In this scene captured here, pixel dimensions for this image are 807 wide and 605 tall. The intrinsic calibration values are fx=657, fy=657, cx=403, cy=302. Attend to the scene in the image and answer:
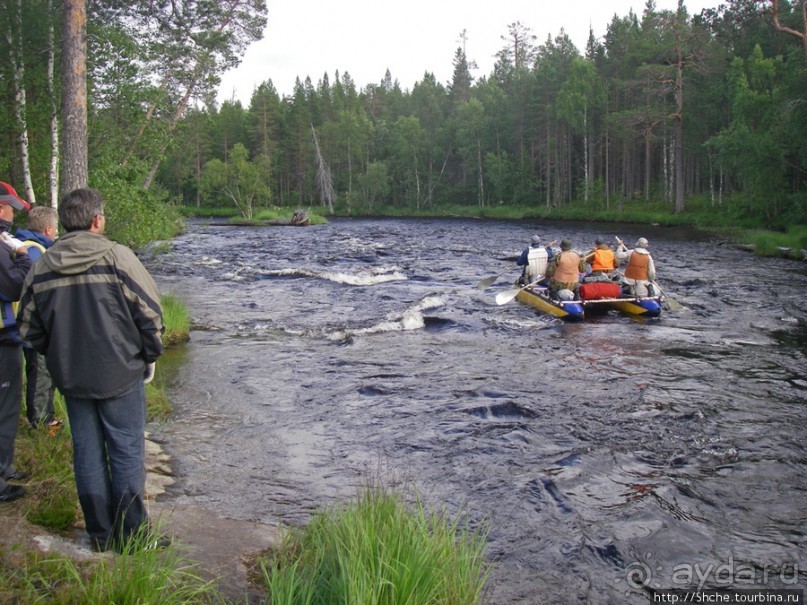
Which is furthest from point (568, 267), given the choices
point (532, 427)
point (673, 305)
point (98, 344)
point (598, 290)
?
point (98, 344)

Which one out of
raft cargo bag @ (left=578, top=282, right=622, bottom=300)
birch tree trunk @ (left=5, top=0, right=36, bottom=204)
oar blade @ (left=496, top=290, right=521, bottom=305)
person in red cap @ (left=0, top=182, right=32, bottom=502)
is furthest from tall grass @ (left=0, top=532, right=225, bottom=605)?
birch tree trunk @ (left=5, top=0, right=36, bottom=204)

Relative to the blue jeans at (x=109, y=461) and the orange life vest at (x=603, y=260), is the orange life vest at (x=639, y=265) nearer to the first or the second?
the orange life vest at (x=603, y=260)

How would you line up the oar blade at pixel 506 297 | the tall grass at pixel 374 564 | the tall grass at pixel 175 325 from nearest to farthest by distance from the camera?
the tall grass at pixel 374 564 < the tall grass at pixel 175 325 < the oar blade at pixel 506 297

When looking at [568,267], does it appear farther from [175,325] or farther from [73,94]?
[73,94]

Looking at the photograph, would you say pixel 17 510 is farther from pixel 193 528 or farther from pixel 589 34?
pixel 589 34

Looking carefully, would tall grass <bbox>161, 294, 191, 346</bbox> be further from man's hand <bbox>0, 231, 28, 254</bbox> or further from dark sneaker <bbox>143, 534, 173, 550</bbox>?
dark sneaker <bbox>143, 534, 173, 550</bbox>

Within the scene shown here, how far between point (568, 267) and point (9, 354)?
11.7m

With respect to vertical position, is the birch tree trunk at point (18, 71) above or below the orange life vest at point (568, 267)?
Answer: above

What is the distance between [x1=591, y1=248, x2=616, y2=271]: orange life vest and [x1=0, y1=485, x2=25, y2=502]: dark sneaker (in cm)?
1311

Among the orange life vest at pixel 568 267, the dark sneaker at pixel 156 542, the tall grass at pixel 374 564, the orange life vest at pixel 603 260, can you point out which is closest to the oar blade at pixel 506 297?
the orange life vest at pixel 568 267

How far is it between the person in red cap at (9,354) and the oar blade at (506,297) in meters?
12.1

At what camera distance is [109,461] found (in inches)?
153

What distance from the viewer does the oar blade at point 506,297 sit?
1576cm

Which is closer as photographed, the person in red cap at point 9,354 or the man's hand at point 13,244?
the person in red cap at point 9,354
